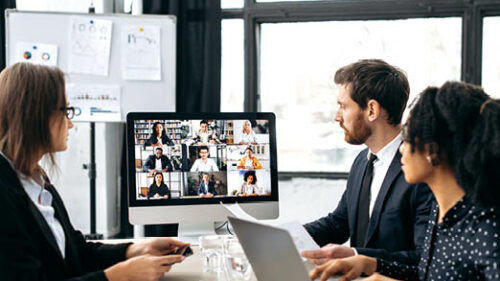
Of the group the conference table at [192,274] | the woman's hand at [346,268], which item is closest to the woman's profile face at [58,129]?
the conference table at [192,274]

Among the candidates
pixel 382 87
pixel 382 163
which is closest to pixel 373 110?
pixel 382 87

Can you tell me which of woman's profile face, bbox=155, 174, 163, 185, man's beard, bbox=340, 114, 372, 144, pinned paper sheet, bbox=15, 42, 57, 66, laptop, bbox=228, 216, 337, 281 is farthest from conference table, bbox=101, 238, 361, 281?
pinned paper sheet, bbox=15, 42, 57, 66

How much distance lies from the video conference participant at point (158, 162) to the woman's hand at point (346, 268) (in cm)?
78

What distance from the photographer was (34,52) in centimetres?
287

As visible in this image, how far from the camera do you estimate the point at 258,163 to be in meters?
1.93

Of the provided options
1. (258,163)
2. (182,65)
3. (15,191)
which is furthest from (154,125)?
(182,65)

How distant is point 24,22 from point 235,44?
1.27 meters

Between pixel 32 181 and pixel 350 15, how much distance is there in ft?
7.91

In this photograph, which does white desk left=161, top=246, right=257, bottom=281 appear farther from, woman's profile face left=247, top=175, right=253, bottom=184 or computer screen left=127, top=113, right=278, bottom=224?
woman's profile face left=247, top=175, right=253, bottom=184

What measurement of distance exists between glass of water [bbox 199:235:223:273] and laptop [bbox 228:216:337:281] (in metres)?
0.31

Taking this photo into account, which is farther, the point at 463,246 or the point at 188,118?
the point at 188,118

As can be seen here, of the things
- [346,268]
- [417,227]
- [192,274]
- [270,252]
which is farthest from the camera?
[417,227]

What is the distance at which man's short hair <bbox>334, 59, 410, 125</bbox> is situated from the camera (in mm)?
1862

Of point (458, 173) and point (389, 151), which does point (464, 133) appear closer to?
point (458, 173)
